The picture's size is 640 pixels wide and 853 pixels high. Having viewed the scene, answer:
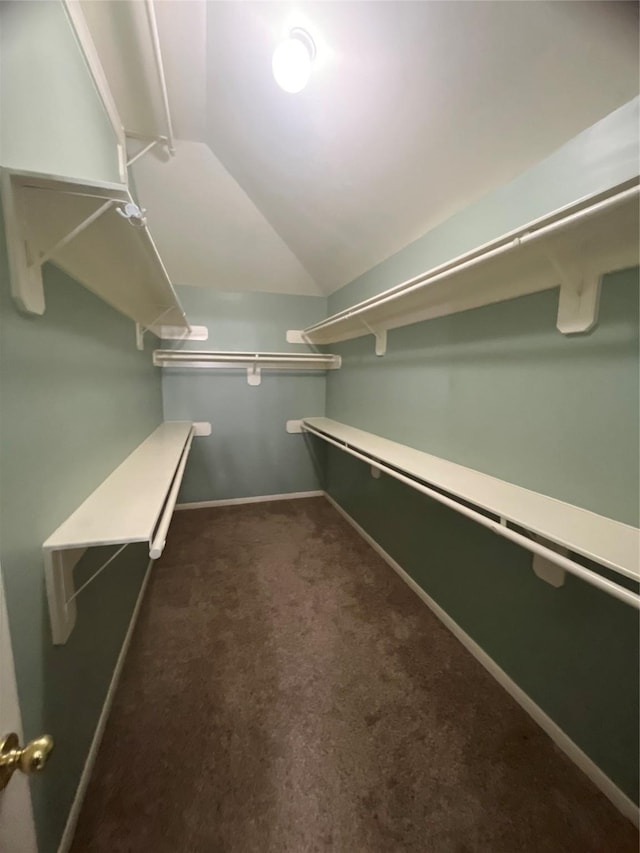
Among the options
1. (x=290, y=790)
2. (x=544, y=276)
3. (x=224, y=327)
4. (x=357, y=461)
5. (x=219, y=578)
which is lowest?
(x=290, y=790)

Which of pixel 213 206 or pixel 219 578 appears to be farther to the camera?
pixel 213 206

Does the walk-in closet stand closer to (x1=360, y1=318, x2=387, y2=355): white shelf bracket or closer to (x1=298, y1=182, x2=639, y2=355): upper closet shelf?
(x1=298, y1=182, x2=639, y2=355): upper closet shelf

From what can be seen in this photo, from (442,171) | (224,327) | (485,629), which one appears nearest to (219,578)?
(485,629)

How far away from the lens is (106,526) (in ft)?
3.05

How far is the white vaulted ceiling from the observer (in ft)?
2.96

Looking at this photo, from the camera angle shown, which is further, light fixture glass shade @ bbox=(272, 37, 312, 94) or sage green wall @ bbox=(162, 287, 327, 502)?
sage green wall @ bbox=(162, 287, 327, 502)

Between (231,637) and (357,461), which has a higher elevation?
(357,461)

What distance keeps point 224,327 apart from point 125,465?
1.81m

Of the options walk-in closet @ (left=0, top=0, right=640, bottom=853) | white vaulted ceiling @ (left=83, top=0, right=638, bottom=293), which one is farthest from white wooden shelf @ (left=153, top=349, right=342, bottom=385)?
white vaulted ceiling @ (left=83, top=0, right=638, bottom=293)

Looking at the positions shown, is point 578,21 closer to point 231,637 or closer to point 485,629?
point 485,629

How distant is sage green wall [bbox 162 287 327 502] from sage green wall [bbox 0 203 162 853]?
155cm

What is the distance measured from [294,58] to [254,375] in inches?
86.6

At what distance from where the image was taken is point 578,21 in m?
0.81

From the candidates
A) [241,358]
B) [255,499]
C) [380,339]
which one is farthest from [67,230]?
[255,499]
